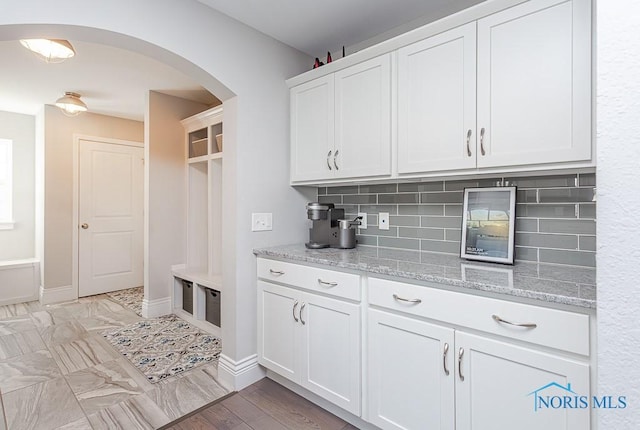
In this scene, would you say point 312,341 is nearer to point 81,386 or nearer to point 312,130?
point 312,130

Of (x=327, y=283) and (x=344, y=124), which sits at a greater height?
(x=344, y=124)

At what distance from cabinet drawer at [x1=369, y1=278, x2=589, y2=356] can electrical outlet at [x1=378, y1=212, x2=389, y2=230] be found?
736 mm

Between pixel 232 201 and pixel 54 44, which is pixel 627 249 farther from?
pixel 54 44

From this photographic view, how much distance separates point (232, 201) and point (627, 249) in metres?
2.00

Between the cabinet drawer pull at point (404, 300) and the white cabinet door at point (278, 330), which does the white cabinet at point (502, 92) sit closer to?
the cabinet drawer pull at point (404, 300)

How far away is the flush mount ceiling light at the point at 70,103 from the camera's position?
354 cm

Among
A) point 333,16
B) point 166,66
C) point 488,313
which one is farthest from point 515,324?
point 166,66

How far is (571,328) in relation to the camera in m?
1.10

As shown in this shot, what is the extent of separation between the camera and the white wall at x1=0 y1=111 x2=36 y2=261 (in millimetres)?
4242

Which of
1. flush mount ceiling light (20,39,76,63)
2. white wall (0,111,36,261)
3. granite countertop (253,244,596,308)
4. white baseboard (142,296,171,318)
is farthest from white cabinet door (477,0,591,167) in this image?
white wall (0,111,36,261)

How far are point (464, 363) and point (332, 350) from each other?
28.8 inches

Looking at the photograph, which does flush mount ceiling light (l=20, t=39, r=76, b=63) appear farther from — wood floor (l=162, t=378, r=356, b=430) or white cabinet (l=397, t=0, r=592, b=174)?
wood floor (l=162, t=378, r=356, b=430)

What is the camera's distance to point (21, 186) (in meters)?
4.33

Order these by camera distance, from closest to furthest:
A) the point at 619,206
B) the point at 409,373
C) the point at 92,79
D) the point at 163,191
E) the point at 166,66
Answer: the point at 619,206 → the point at 409,373 → the point at 166,66 → the point at 92,79 → the point at 163,191
